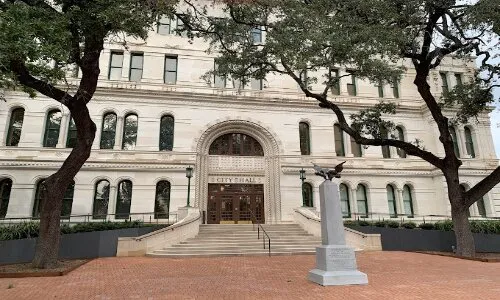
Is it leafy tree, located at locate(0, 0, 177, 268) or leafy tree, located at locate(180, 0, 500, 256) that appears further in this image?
leafy tree, located at locate(180, 0, 500, 256)

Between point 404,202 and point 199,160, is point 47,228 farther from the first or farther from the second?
point 404,202

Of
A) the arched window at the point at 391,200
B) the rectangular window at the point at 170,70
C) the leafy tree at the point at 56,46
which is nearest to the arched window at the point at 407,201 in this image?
the arched window at the point at 391,200

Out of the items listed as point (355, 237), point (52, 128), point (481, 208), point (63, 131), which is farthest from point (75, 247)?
point (481, 208)

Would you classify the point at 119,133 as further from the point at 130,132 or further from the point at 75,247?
the point at 75,247

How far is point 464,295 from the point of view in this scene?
6922 millimetres

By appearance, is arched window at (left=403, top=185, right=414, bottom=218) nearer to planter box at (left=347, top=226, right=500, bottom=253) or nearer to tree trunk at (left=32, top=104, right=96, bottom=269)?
planter box at (left=347, top=226, right=500, bottom=253)

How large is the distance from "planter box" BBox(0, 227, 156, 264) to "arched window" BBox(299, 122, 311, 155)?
14483 mm

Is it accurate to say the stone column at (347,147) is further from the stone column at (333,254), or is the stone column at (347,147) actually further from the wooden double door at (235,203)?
the stone column at (333,254)

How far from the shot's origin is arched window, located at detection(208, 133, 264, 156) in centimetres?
2384

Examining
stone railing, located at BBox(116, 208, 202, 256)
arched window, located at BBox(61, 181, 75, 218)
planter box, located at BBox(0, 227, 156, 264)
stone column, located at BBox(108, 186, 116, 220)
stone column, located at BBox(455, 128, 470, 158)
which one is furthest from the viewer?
stone column, located at BBox(455, 128, 470, 158)

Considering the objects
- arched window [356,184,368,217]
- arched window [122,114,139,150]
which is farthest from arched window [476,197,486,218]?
arched window [122,114,139,150]

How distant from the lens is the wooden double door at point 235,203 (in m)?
22.5

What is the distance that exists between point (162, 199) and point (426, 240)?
53.3 ft

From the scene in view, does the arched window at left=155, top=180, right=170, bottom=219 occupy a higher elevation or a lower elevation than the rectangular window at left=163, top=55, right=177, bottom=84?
lower
